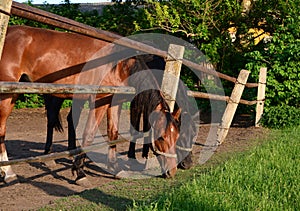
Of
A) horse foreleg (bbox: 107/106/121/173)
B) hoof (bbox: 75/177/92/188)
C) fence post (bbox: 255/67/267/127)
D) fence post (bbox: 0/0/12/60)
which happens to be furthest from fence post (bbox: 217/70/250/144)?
fence post (bbox: 0/0/12/60)

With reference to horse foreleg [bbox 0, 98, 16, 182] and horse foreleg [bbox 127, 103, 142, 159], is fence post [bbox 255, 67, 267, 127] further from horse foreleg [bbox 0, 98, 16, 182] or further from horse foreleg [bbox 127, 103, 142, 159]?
horse foreleg [bbox 0, 98, 16, 182]

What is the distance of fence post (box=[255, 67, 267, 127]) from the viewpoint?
359 inches

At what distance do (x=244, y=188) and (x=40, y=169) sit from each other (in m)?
2.86

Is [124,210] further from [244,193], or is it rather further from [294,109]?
[294,109]

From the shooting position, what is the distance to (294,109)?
9195mm

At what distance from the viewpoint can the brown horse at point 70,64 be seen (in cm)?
520

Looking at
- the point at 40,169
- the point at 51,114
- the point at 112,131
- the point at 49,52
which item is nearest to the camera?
the point at 49,52

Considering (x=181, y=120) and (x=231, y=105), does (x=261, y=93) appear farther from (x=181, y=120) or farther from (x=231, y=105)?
(x=181, y=120)

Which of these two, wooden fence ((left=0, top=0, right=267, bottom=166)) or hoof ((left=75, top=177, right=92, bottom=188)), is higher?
wooden fence ((left=0, top=0, right=267, bottom=166))

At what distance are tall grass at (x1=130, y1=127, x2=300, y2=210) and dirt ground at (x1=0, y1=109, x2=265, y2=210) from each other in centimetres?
124

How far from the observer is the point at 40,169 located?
19.1 feet

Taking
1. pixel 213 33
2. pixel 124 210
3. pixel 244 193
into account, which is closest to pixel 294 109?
pixel 213 33

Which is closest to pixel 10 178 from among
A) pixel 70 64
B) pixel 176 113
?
pixel 70 64

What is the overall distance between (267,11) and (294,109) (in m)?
2.85
